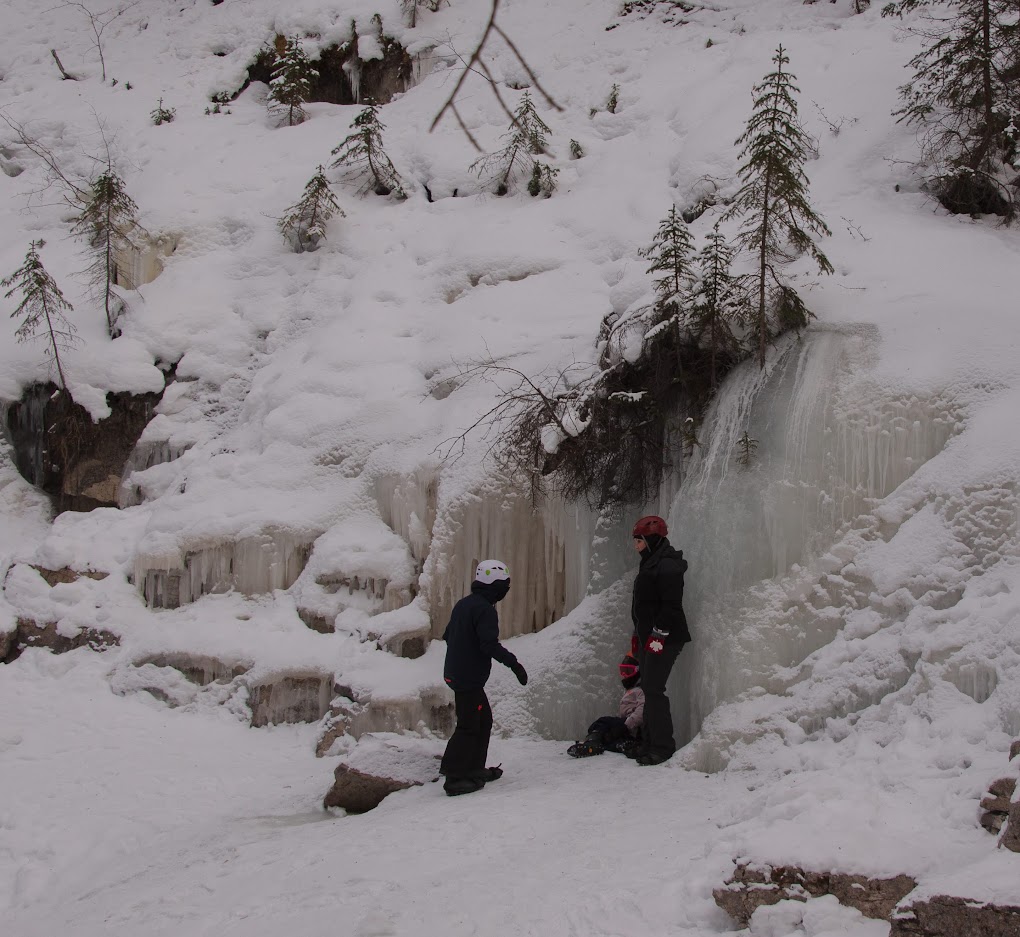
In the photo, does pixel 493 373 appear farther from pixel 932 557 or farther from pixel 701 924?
pixel 701 924

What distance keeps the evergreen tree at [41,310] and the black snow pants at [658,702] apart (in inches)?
310

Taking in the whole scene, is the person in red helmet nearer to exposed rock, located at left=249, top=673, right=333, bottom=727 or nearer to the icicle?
exposed rock, located at left=249, top=673, right=333, bottom=727

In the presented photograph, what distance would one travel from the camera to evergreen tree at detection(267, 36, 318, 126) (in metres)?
13.5

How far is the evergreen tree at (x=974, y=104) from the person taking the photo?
7.36 meters

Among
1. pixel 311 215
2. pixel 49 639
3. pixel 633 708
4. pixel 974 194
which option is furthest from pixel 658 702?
pixel 311 215

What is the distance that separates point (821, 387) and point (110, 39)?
52.6 feet

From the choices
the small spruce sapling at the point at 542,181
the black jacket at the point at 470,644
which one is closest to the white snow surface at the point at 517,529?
the small spruce sapling at the point at 542,181

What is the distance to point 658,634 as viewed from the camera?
5.26 m

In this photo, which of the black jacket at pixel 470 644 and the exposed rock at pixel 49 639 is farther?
the exposed rock at pixel 49 639

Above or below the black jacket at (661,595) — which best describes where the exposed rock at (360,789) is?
below

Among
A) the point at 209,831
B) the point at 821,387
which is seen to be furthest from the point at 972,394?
the point at 209,831

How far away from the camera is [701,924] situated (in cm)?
309

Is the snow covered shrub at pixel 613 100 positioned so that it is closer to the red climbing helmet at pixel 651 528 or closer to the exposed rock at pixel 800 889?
the red climbing helmet at pixel 651 528

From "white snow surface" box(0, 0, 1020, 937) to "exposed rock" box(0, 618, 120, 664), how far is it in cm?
10
